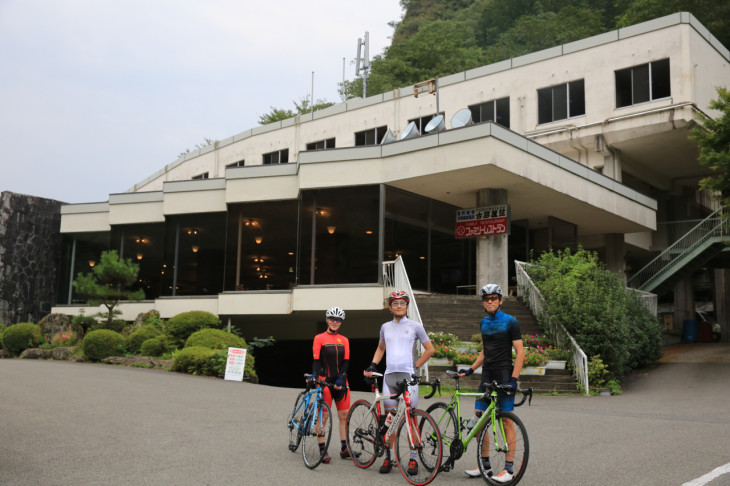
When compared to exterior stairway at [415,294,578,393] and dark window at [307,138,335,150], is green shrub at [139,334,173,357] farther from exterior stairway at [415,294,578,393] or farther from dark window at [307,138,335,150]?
dark window at [307,138,335,150]

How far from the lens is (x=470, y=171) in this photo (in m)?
18.6

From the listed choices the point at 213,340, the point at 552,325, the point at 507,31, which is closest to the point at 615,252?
the point at 552,325

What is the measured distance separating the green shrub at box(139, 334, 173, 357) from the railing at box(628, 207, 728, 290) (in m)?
18.7

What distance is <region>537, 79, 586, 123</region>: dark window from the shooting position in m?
26.1

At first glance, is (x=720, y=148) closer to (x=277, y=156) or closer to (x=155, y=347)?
(x=155, y=347)

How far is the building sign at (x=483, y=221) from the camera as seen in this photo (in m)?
19.8

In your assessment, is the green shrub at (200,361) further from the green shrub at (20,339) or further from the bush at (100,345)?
the green shrub at (20,339)

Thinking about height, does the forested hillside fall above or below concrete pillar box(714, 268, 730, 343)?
above

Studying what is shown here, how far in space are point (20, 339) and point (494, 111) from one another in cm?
1983

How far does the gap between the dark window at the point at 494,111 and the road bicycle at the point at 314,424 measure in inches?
857

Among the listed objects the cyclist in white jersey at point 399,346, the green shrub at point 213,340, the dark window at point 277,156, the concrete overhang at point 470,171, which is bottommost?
the green shrub at point 213,340

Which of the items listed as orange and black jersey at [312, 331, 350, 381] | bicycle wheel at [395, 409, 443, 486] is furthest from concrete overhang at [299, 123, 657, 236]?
bicycle wheel at [395, 409, 443, 486]

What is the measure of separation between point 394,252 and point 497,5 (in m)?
45.5

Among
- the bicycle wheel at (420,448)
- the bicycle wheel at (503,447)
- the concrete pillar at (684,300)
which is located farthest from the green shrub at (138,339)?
the concrete pillar at (684,300)
